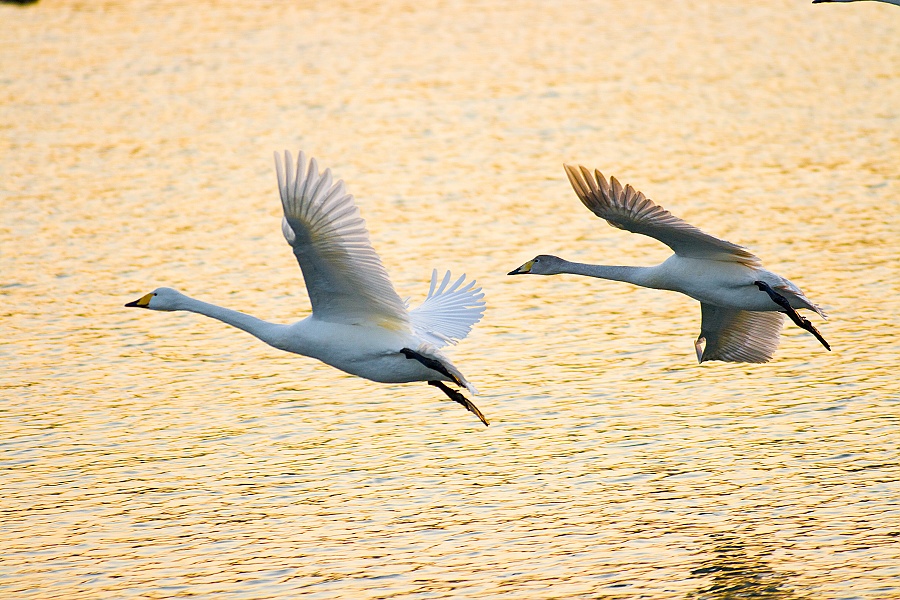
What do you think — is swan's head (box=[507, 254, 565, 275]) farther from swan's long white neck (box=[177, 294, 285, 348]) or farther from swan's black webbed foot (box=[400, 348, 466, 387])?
swan's long white neck (box=[177, 294, 285, 348])

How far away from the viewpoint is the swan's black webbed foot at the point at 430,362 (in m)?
11.4

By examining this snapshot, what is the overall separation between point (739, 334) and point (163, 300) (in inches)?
206

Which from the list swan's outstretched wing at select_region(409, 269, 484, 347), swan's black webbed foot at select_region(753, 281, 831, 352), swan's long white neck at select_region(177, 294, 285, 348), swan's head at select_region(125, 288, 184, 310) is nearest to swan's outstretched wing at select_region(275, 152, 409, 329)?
swan's long white neck at select_region(177, 294, 285, 348)

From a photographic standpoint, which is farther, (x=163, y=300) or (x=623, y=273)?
(x=623, y=273)

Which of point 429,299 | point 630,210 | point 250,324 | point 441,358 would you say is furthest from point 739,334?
point 250,324

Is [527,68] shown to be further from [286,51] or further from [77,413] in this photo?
[77,413]

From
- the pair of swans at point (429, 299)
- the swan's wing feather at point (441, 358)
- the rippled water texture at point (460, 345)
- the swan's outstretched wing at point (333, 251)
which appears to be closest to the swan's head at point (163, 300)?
the pair of swans at point (429, 299)

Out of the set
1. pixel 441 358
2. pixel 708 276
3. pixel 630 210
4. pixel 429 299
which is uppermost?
pixel 630 210

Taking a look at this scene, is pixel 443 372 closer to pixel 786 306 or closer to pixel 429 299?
pixel 429 299

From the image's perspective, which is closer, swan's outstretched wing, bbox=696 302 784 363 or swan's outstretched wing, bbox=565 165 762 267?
swan's outstretched wing, bbox=565 165 762 267

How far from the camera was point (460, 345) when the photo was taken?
1809 centimetres

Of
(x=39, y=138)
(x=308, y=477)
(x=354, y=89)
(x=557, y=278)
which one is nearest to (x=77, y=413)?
(x=308, y=477)

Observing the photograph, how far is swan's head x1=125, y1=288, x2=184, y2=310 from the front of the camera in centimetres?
1280

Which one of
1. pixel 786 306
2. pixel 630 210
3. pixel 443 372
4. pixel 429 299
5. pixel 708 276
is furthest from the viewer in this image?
pixel 429 299
